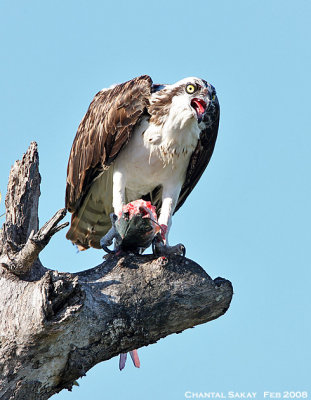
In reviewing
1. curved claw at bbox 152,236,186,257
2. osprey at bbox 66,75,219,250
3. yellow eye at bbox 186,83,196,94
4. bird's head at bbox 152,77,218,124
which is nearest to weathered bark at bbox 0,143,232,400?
curved claw at bbox 152,236,186,257

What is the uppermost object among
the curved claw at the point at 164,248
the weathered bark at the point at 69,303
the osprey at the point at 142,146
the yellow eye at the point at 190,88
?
the yellow eye at the point at 190,88

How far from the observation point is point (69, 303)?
509cm

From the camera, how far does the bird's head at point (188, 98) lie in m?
7.61

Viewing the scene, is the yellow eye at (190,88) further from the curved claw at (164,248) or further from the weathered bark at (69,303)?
the weathered bark at (69,303)

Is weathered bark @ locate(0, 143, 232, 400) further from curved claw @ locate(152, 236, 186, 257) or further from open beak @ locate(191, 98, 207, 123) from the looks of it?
open beak @ locate(191, 98, 207, 123)

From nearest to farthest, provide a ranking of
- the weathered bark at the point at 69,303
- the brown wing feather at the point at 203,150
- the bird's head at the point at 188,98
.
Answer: the weathered bark at the point at 69,303
the bird's head at the point at 188,98
the brown wing feather at the point at 203,150

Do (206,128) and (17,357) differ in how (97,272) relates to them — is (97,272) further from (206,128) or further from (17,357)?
(206,128)

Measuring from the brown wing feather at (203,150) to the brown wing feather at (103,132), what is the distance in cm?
77

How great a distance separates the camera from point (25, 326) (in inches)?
201

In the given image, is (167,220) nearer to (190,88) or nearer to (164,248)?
(164,248)

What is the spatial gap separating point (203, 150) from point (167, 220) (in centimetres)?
91

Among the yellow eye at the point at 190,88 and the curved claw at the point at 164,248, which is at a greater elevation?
the yellow eye at the point at 190,88

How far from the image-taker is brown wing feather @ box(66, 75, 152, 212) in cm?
767

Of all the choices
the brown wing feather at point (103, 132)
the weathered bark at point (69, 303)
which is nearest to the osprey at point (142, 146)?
the brown wing feather at point (103, 132)
